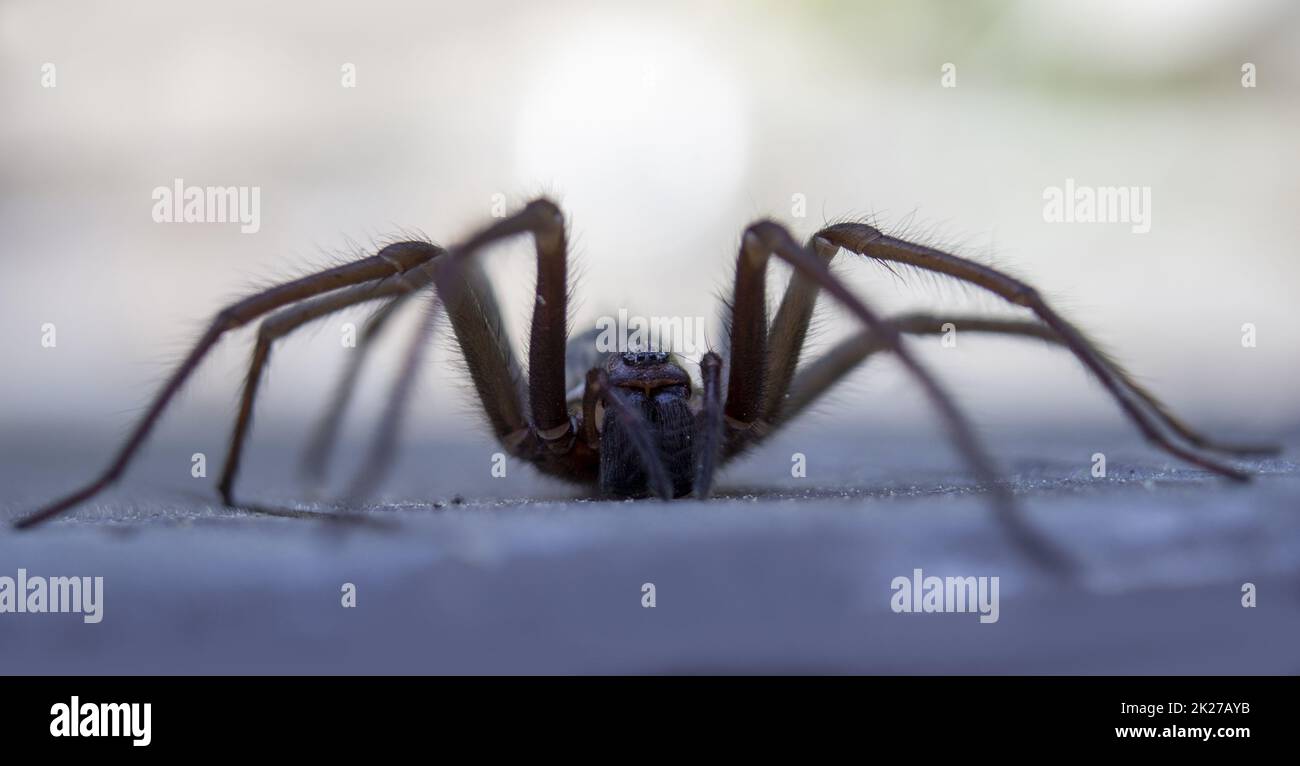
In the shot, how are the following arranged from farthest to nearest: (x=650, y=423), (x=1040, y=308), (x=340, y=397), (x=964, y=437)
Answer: (x=340, y=397), (x=650, y=423), (x=1040, y=308), (x=964, y=437)

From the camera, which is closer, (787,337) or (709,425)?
(709,425)

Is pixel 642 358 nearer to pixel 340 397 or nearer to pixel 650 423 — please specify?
pixel 650 423

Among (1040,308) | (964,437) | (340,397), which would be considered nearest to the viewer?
(964,437)

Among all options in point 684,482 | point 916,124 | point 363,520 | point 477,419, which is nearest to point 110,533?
point 363,520

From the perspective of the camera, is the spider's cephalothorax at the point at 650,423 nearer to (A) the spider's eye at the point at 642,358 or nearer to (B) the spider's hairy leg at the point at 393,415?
(A) the spider's eye at the point at 642,358

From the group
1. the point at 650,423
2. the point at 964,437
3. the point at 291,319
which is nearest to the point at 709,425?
the point at 650,423
